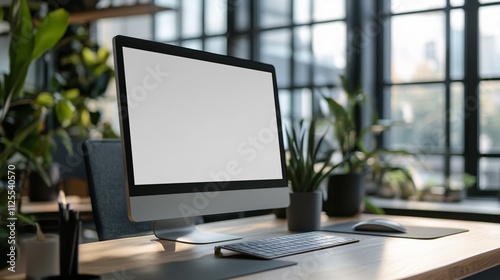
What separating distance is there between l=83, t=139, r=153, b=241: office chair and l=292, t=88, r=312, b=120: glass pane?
7.64 feet

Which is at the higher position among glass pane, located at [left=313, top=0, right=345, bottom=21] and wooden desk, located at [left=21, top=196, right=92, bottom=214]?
glass pane, located at [left=313, top=0, right=345, bottom=21]

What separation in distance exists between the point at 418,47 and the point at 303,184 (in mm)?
2285

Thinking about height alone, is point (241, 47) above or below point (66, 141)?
above

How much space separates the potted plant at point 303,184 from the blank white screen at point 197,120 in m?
0.09

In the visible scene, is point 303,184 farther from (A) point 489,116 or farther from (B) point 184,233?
(A) point 489,116

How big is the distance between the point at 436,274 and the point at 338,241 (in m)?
0.37

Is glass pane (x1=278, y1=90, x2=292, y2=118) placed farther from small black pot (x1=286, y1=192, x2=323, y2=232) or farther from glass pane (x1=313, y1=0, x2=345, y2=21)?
small black pot (x1=286, y1=192, x2=323, y2=232)

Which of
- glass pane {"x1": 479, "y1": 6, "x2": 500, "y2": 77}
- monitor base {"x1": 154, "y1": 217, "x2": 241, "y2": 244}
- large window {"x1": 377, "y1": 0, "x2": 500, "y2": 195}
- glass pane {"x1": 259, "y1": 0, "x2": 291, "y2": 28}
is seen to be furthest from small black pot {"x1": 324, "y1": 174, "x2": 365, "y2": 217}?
glass pane {"x1": 259, "y1": 0, "x2": 291, "y2": 28}

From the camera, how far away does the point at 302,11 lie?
4203 mm

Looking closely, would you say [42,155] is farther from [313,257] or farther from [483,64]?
[483,64]

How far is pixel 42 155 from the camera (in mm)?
3248

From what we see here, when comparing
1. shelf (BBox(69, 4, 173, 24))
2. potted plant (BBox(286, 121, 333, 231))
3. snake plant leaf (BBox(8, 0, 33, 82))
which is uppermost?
shelf (BBox(69, 4, 173, 24))

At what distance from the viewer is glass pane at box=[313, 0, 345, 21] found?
4031 millimetres

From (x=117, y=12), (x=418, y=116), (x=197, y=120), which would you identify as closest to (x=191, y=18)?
(x=117, y=12)
